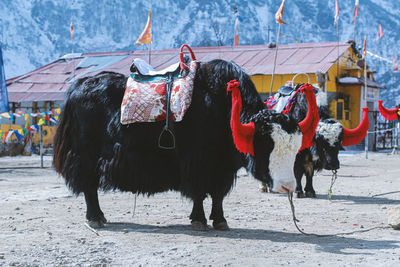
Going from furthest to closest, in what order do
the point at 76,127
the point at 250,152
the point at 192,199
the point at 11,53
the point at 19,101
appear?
the point at 11,53
the point at 19,101
the point at 76,127
the point at 192,199
the point at 250,152

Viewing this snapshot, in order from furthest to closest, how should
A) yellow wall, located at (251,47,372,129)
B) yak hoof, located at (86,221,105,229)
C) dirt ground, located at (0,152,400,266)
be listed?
yellow wall, located at (251,47,372,129) < yak hoof, located at (86,221,105,229) < dirt ground, located at (0,152,400,266)

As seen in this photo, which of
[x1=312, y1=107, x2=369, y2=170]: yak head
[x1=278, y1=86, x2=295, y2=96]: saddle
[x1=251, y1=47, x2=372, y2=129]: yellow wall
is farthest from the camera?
[x1=251, y1=47, x2=372, y2=129]: yellow wall

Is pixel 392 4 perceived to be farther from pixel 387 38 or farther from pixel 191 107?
pixel 191 107

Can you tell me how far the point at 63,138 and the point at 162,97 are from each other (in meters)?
1.15

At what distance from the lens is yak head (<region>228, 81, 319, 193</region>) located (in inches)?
169

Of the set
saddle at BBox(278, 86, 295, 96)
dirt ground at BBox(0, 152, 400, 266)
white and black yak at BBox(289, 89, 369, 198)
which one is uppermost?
saddle at BBox(278, 86, 295, 96)

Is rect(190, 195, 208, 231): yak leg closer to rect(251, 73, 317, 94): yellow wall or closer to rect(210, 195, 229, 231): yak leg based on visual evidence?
rect(210, 195, 229, 231): yak leg

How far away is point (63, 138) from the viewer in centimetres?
538

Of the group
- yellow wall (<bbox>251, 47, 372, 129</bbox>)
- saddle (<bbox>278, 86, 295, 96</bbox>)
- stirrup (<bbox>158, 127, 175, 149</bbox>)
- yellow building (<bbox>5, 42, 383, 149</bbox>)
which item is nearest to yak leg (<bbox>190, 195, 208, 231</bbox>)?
stirrup (<bbox>158, 127, 175, 149</bbox>)

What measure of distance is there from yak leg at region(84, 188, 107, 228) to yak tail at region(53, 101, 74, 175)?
39cm

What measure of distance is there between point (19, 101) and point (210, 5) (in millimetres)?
47626

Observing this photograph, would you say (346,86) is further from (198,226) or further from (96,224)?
(96,224)

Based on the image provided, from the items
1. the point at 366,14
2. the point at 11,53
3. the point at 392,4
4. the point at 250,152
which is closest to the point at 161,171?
the point at 250,152

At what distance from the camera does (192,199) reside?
4914 mm
